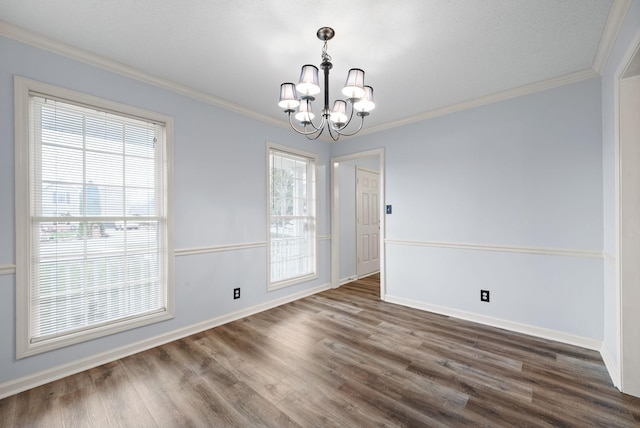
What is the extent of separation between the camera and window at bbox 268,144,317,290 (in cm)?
376

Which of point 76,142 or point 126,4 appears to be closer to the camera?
point 126,4

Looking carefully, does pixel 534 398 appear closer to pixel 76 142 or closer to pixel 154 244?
pixel 154 244

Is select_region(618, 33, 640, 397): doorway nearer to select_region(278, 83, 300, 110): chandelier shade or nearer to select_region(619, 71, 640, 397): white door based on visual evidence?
select_region(619, 71, 640, 397): white door

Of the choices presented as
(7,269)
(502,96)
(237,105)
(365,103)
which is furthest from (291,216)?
(502,96)

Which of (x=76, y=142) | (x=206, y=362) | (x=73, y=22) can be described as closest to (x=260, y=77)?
(x=73, y=22)

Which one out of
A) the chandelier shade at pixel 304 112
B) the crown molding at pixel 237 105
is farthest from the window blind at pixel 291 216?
the chandelier shade at pixel 304 112

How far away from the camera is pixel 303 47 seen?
210 centimetres

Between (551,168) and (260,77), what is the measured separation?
294cm

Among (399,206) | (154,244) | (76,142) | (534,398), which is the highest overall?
(76,142)

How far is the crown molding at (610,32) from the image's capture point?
1.67 meters

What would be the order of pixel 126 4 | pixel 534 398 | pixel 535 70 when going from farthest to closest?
pixel 535 70 < pixel 534 398 < pixel 126 4

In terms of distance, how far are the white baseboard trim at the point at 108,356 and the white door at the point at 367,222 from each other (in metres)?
A: 2.41

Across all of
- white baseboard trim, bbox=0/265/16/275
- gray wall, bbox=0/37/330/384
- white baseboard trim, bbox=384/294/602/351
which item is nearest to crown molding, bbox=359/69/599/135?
gray wall, bbox=0/37/330/384

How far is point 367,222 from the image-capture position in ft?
18.2
